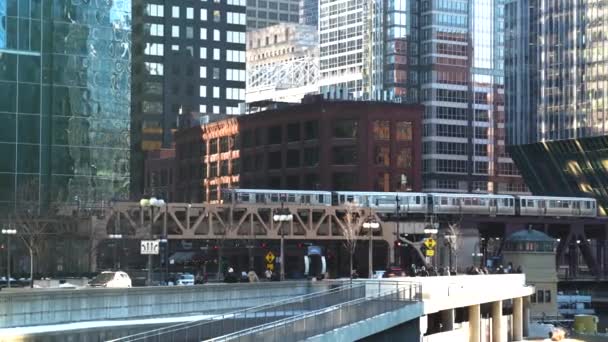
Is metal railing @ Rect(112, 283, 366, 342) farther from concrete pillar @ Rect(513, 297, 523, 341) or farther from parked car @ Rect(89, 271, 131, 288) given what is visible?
concrete pillar @ Rect(513, 297, 523, 341)

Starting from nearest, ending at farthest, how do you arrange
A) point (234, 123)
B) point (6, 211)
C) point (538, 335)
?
point (538, 335), point (6, 211), point (234, 123)

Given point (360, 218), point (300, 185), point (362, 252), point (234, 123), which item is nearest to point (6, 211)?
point (360, 218)

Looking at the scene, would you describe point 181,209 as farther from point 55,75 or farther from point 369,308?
point 369,308

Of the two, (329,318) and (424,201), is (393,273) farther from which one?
(424,201)

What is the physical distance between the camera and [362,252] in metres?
142

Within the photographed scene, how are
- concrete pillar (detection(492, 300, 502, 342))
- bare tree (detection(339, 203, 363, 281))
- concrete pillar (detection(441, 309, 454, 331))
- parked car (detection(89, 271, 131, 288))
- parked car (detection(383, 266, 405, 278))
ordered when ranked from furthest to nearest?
1. bare tree (detection(339, 203, 363, 281))
2. parked car (detection(383, 266, 405, 278))
3. concrete pillar (detection(492, 300, 502, 342))
4. concrete pillar (detection(441, 309, 454, 331))
5. parked car (detection(89, 271, 131, 288))

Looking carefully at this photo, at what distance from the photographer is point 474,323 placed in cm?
6812

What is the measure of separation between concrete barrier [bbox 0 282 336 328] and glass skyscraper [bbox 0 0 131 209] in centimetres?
5464

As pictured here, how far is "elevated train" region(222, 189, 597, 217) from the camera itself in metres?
130

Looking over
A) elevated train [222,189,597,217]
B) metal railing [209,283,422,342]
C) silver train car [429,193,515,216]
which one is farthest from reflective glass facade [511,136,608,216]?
metal railing [209,283,422,342]

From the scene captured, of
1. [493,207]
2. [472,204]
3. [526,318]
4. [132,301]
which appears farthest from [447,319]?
[493,207]

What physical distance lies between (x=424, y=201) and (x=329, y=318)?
9696 centimetres

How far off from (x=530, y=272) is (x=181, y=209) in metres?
34.5

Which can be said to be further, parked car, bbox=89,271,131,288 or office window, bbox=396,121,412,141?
office window, bbox=396,121,412,141
